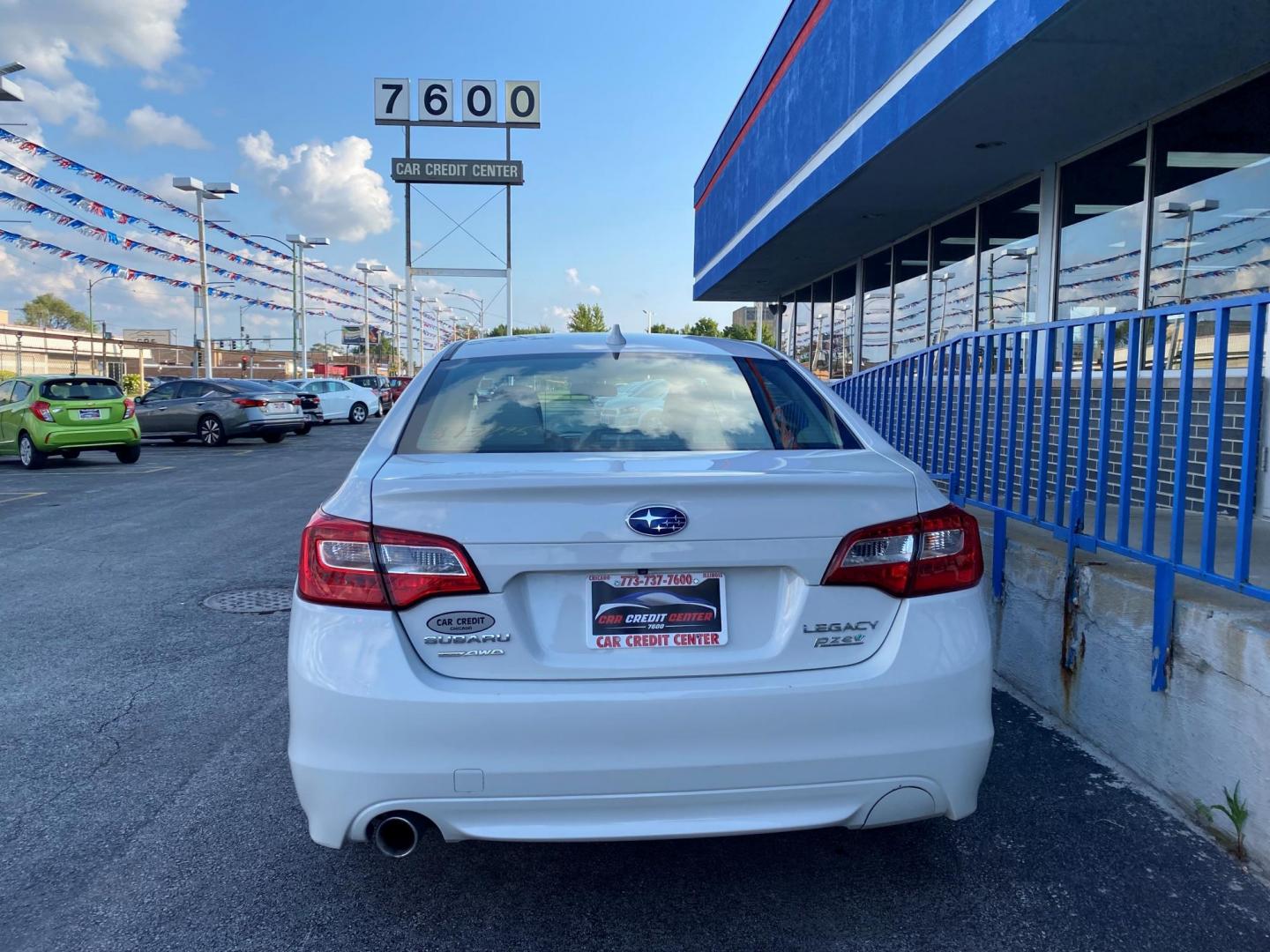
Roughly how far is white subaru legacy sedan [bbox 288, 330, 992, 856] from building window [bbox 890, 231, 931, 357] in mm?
11318

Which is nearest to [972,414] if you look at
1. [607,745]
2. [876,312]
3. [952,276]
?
[607,745]

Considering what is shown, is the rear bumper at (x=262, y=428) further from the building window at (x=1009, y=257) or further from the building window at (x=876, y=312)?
the building window at (x=1009, y=257)

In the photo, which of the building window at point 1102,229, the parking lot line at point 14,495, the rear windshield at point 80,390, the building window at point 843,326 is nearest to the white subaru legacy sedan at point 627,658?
the building window at point 1102,229

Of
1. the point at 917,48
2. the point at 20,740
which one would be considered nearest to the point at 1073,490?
the point at 20,740

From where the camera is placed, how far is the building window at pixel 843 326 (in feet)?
55.5

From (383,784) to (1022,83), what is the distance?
261 inches

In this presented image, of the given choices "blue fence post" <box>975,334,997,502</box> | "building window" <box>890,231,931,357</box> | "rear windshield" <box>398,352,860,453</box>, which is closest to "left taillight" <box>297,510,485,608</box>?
"rear windshield" <box>398,352,860,453</box>

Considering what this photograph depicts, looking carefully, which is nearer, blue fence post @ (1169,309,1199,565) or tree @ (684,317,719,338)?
blue fence post @ (1169,309,1199,565)

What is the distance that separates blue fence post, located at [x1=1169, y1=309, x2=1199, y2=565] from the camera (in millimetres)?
3342

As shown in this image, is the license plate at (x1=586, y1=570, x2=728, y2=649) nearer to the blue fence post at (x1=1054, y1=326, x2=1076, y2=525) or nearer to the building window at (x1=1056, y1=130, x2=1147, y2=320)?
the blue fence post at (x1=1054, y1=326, x2=1076, y2=525)

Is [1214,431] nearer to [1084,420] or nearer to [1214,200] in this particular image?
[1084,420]

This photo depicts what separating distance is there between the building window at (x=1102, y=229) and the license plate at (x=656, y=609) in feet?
22.7

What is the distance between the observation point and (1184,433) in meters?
3.48

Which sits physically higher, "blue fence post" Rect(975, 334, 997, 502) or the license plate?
"blue fence post" Rect(975, 334, 997, 502)
